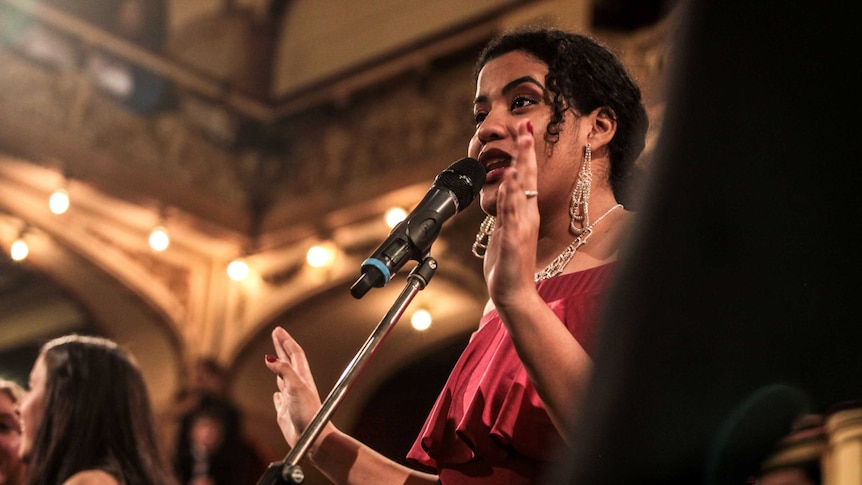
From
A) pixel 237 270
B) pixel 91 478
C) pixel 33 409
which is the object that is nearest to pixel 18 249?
pixel 237 270

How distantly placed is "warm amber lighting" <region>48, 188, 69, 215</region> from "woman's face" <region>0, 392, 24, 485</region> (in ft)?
11.3

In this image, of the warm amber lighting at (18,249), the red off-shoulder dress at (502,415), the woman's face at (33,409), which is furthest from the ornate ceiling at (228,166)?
the red off-shoulder dress at (502,415)

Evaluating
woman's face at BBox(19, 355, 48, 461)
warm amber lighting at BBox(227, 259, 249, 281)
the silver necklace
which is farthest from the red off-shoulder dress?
warm amber lighting at BBox(227, 259, 249, 281)

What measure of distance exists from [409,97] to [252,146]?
48.8 inches

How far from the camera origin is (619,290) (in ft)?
1.45

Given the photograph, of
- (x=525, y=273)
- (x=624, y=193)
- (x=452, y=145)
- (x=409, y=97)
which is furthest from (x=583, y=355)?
(x=409, y=97)

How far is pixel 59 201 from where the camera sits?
6.16 meters

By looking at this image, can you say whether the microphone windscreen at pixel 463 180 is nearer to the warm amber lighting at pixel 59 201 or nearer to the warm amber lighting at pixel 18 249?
the warm amber lighting at pixel 59 201

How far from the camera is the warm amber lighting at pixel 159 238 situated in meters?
6.52

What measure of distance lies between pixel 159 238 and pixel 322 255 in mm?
975

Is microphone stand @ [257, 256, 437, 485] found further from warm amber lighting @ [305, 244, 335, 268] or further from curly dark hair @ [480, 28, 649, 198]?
warm amber lighting @ [305, 244, 335, 268]

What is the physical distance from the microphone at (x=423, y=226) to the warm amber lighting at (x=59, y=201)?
5.18 metres

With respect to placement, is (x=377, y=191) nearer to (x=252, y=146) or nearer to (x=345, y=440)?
(x=252, y=146)

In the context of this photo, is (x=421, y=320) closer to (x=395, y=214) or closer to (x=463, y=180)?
(x=395, y=214)
